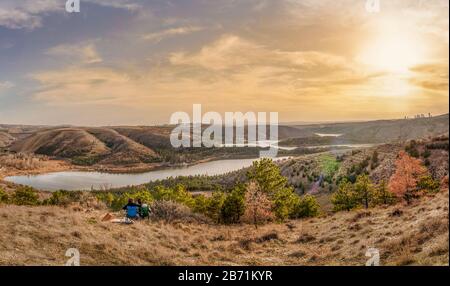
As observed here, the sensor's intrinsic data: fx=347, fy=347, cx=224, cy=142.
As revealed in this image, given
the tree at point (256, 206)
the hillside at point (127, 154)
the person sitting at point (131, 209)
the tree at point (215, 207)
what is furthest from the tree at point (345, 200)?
the hillside at point (127, 154)

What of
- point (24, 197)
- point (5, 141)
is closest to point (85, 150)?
point (24, 197)

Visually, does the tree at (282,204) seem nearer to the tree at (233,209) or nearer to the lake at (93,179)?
the tree at (233,209)

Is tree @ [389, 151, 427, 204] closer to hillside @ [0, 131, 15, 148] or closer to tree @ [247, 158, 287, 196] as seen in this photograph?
tree @ [247, 158, 287, 196]


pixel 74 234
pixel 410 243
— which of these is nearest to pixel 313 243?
pixel 410 243

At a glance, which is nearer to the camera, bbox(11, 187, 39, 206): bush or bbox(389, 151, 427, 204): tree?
bbox(389, 151, 427, 204): tree

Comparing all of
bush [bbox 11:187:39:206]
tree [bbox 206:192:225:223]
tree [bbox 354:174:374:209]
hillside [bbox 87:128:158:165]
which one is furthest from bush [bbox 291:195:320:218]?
hillside [bbox 87:128:158:165]

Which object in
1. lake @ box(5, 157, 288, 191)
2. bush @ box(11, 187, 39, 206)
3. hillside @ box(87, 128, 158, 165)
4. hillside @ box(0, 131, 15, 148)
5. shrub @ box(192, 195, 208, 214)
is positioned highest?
hillside @ box(0, 131, 15, 148)

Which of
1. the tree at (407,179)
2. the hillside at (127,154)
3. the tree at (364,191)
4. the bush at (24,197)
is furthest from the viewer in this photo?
the hillside at (127,154)
